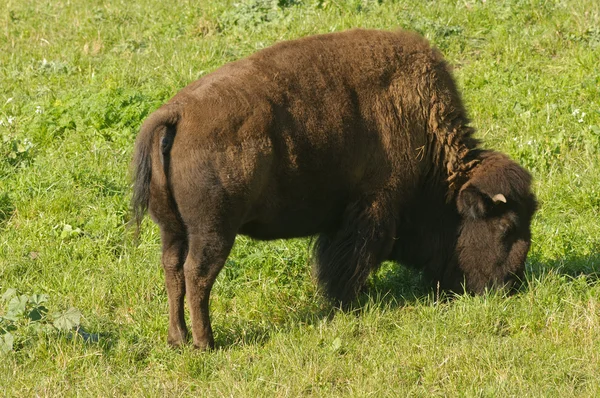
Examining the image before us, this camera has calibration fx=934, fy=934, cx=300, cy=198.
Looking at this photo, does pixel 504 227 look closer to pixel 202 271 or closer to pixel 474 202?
pixel 474 202

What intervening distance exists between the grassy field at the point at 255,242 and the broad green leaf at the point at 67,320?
14 mm

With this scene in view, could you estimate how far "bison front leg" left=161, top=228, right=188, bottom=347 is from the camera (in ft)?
18.8

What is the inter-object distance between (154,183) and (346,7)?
6.28 meters

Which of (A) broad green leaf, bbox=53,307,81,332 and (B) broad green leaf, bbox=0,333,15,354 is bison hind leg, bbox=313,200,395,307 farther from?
(B) broad green leaf, bbox=0,333,15,354

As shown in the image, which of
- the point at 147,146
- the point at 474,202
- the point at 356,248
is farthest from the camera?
the point at 474,202

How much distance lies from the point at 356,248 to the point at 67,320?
1.91 metres

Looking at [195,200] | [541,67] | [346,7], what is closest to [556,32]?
[541,67]

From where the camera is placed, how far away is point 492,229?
21.2 feet

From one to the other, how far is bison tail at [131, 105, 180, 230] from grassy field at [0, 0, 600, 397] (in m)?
0.87

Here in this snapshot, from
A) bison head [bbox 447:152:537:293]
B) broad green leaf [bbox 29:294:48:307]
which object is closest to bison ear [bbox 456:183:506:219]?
bison head [bbox 447:152:537:293]

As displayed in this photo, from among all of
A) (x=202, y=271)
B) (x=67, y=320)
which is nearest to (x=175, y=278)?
(x=202, y=271)

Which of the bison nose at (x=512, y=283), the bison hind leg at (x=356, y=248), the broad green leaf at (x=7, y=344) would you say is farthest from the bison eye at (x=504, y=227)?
the broad green leaf at (x=7, y=344)

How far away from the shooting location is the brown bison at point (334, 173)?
5527mm

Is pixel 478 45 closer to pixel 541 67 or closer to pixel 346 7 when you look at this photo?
pixel 541 67
